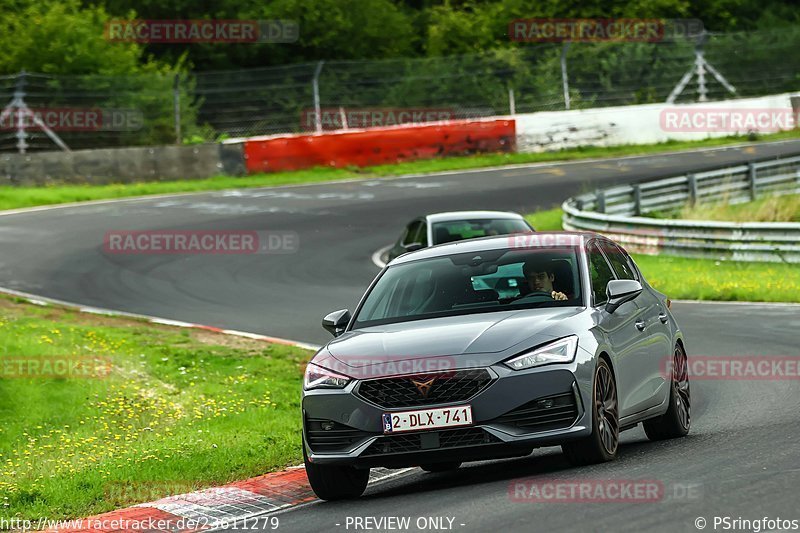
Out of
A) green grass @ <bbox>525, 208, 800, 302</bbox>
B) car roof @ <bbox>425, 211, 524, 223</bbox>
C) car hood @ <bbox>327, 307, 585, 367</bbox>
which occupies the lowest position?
green grass @ <bbox>525, 208, 800, 302</bbox>

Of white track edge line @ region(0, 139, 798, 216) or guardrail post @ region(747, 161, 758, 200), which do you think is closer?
guardrail post @ region(747, 161, 758, 200)

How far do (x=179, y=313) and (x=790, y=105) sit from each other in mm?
27590

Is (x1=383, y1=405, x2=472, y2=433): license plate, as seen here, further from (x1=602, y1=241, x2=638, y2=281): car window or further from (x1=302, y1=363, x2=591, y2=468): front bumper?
(x1=602, y1=241, x2=638, y2=281): car window

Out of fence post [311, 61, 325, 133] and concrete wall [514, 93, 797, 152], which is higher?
fence post [311, 61, 325, 133]

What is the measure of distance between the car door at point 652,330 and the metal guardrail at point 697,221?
1322 cm

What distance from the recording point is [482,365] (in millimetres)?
8555

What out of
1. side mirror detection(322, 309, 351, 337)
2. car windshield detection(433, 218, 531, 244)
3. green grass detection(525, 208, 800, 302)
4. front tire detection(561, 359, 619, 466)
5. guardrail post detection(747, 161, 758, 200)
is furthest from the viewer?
guardrail post detection(747, 161, 758, 200)

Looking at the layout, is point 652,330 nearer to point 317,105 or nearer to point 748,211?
point 748,211

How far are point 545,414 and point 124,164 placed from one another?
2955cm

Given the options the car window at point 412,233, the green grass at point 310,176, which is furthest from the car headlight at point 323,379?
the green grass at point 310,176

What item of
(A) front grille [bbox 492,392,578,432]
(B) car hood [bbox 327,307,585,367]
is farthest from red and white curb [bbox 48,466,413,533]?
(A) front grille [bbox 492,392,578,432]

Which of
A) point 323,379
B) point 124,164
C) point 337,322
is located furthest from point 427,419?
point 124,164

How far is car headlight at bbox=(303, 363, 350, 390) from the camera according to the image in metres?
8.87

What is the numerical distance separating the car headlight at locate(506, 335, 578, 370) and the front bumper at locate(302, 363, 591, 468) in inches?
1.8
